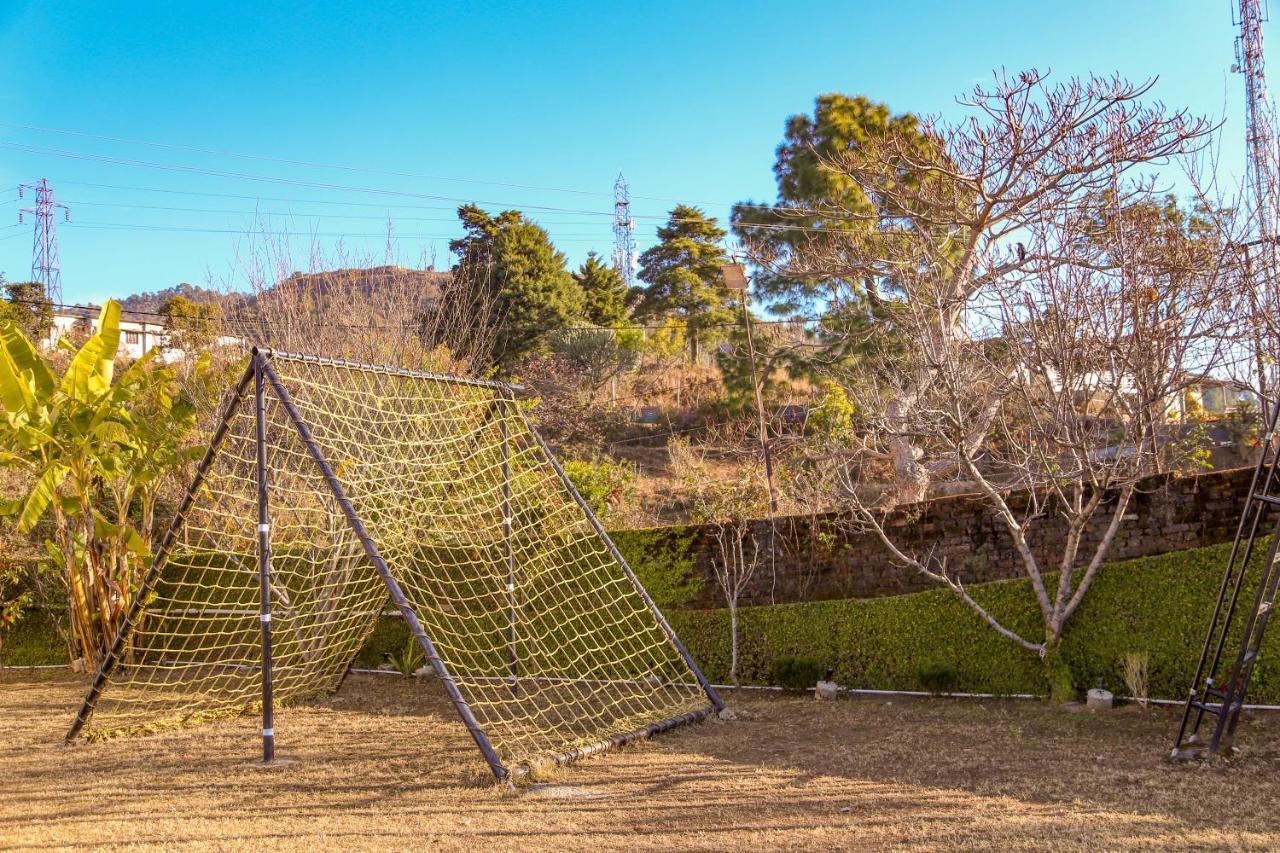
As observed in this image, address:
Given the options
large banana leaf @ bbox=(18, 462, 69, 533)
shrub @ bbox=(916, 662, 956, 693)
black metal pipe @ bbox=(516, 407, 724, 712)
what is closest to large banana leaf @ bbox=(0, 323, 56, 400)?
large banana leaf @ bbox=(18, 462, 69, 533)

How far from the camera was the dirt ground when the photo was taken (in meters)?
4.04

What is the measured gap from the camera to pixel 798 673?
300 inches

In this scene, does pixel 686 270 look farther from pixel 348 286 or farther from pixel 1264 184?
pixel 1264 184

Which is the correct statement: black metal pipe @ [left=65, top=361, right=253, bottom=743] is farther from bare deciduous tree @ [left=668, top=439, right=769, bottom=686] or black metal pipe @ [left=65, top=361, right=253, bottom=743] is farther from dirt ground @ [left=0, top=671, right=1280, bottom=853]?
bare deciduous tree @ [left=668, top=439, right=769, bottom=686]

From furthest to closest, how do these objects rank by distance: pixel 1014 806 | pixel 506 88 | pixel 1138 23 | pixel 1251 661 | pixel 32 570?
1. pixel 506 88
2. pixel 32 570
3. pixel 1138 23
4. pixel 1251 661
5. pixel 1014 806

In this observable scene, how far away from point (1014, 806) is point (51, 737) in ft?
19.4

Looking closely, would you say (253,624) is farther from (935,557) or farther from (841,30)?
(841,30)

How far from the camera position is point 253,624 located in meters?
8.63

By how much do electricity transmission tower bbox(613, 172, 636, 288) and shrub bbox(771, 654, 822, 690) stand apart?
74.9 feet

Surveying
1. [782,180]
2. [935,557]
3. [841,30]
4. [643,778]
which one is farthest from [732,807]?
[782,180]

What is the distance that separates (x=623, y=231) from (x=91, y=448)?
24.1 m

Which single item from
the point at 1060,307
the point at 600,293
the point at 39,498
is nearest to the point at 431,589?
the point at 39,498

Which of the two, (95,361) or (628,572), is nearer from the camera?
(628,572)

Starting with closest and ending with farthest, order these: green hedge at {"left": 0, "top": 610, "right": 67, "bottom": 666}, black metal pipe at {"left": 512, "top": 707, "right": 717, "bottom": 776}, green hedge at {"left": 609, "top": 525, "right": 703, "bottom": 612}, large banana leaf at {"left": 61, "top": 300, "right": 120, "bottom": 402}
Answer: black metal pipe at {"left": 512, "top": 707, "right": 717, "bottom": 776} → large banana leaf at {"left": 61, "top": 300, "right": 120, "bottom": 402} → green hedge at {"left": 609, "top": 525, "right": 703, "bottom": 612} → green hedge at {"left": 0, "top": 610, "right": 67, "bottom": 666}
